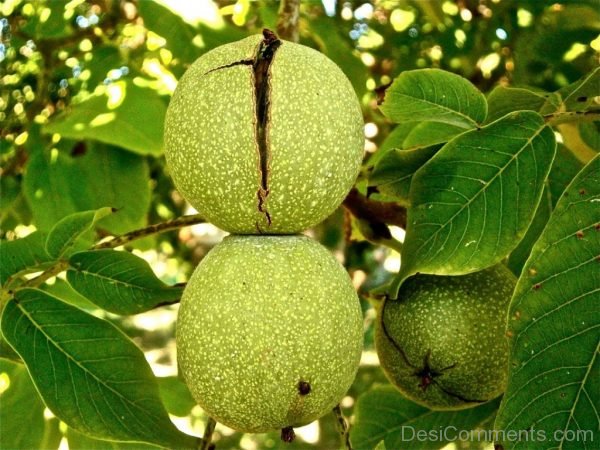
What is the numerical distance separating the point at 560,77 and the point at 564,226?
1.30 m

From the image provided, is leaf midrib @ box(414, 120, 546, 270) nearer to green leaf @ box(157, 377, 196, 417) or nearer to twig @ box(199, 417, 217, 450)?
twig @ box(199, 417, 217, 450)

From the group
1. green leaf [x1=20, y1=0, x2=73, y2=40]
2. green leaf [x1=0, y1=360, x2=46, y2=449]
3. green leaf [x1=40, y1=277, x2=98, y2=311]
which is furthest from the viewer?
green leaf [x1=20, y1=0, x2=73, y2=40]

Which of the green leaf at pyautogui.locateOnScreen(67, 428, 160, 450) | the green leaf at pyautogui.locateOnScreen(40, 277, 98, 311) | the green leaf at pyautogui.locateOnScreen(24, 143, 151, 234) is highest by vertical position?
the green leaf at pyautogui.locateOnScreen(24, 143, 151, 234)

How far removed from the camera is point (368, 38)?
2869 mm

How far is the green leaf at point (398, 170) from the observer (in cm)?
142

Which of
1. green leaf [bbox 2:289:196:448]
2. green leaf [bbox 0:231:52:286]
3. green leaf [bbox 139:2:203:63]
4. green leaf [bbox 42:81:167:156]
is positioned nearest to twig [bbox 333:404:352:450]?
green leaf [bbox 2:289:196:448]

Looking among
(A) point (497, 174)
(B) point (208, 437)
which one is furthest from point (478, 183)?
(B) point (208, 437)

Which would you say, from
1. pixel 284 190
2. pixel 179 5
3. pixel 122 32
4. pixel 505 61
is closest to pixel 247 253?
pixel 284 190

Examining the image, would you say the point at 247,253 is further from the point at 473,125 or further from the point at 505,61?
the point at 505,61

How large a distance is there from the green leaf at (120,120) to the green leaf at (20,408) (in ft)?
1.75

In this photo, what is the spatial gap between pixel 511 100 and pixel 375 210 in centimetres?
35

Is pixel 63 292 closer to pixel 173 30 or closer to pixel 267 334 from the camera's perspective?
pixel 173 30

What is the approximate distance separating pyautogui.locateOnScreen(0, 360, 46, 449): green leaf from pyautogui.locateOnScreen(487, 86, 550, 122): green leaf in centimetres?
111

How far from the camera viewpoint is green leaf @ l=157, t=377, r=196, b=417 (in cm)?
182
